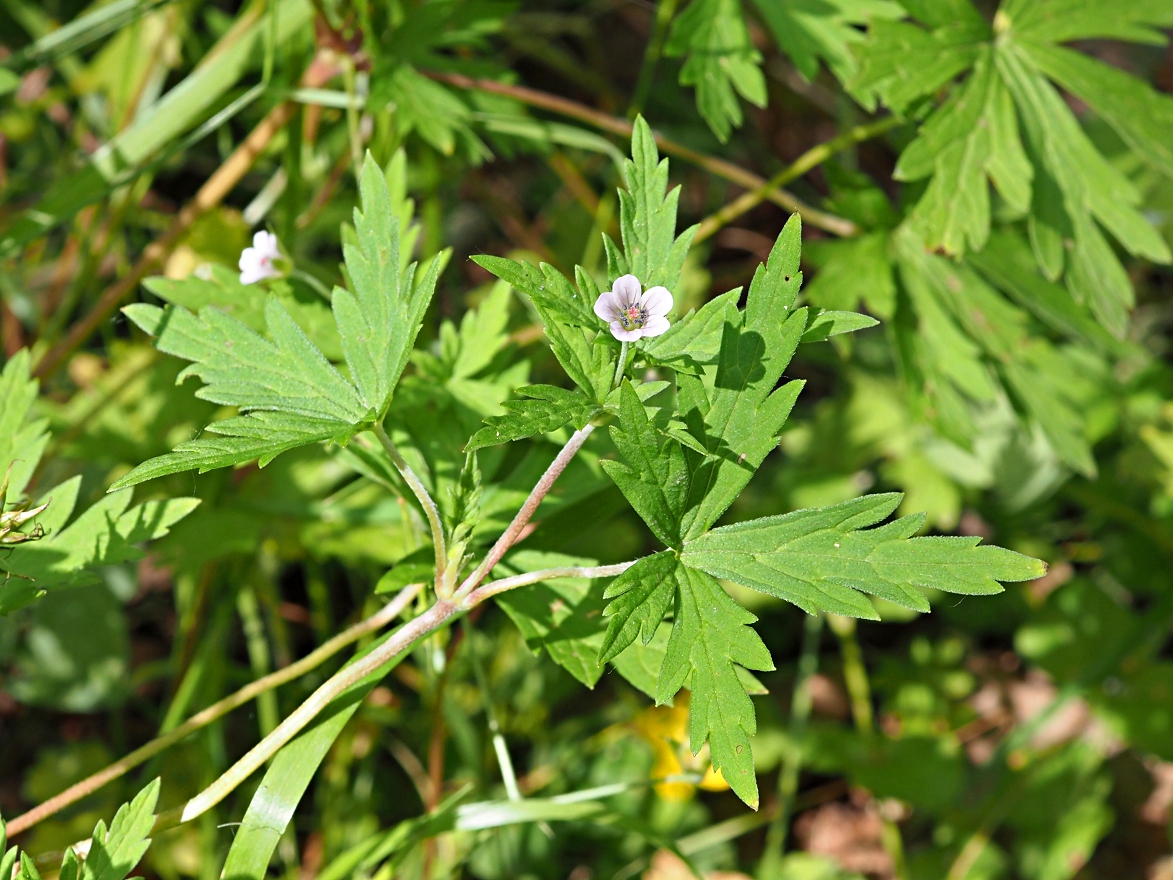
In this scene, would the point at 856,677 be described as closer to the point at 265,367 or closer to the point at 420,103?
the point at 420,103

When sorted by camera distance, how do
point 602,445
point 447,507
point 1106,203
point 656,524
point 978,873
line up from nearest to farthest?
point 656,524 < point 447,507 < point 602,445 < point 1106,203 < point 978,873

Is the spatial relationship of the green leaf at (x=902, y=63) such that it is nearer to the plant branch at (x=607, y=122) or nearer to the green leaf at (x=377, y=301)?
the plant branch at (x=607, y=122)

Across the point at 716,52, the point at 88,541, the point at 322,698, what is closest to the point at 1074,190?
the point at 716,52

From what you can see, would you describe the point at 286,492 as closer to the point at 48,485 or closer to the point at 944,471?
the point at 48,485

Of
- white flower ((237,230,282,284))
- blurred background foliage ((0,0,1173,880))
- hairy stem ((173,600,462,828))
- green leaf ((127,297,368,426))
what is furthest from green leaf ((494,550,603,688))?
white flower ((237,230,282,284))

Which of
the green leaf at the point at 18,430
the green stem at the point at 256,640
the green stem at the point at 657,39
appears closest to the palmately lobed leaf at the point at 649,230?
the green leaf at the point at 18,430

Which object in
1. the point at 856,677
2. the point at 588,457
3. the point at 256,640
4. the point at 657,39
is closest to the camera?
Result: the point at 588,457

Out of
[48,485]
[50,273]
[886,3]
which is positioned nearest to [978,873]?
[886,3]
